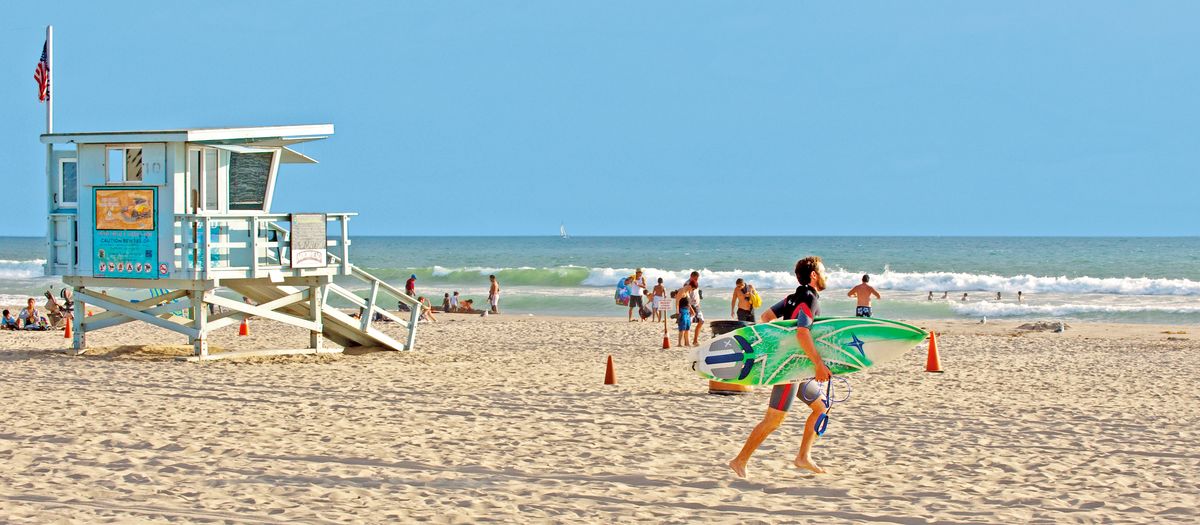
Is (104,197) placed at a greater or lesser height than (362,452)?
greater

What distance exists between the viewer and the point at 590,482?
8039mm

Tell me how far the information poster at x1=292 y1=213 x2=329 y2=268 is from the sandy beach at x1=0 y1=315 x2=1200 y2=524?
1400mm

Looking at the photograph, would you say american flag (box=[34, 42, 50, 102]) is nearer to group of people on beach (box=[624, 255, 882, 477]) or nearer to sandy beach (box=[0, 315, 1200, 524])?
sandy beach (box=[0, 315, 1200, 524])

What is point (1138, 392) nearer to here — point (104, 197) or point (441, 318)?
point (104, 197)

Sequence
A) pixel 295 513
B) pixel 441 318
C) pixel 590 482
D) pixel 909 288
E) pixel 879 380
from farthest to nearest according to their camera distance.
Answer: pixel 909 288 → pixel 441 318 → pixel 879 380 → pixel 590 482 → pixel 295 513

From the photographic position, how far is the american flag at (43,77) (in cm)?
1750

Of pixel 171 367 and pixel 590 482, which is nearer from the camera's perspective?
pixel 590 482

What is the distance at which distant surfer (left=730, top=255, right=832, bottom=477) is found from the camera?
7547mm

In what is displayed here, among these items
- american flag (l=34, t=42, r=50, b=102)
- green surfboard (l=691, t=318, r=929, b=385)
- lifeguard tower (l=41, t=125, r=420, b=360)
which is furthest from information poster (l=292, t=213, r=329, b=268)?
green surfboard (l=691, t=318, r=929, b=385)

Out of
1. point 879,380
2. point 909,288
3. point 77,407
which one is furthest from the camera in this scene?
point 909,288

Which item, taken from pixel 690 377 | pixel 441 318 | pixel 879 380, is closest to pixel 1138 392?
pixel 879 380

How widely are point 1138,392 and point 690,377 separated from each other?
5.19 metres

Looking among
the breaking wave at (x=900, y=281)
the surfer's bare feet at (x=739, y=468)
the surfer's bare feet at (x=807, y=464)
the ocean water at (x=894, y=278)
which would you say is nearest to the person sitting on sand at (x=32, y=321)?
the ocean water at (x=894, y=278)

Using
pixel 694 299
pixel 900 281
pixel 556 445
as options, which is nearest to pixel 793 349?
pixel 556 445
